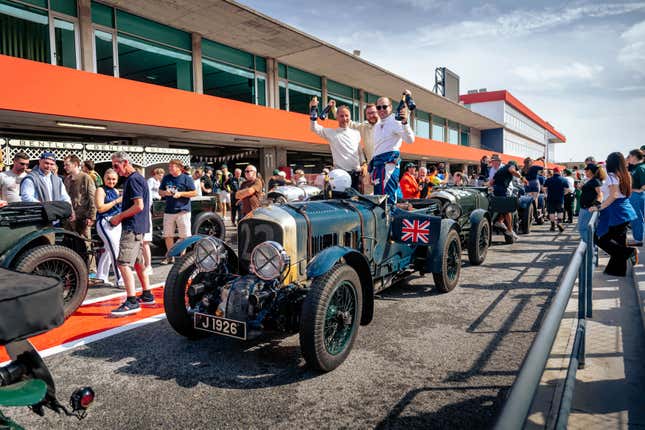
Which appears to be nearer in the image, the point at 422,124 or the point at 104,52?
the point at 104,52

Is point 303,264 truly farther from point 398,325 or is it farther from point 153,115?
point 153,115

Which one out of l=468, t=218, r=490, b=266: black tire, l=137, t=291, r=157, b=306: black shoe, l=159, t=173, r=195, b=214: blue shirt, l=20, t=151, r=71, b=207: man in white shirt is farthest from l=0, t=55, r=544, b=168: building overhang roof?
l=468, t=218, r=490, b=266: black tire

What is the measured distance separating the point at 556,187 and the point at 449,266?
22.6 feet

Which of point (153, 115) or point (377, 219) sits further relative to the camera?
point (153, 115)

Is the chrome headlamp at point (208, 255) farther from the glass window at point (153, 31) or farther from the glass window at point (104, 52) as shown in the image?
the glass window at point (153, 31)

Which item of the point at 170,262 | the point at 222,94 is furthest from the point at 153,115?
the point at 222,94

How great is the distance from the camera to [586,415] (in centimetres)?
254

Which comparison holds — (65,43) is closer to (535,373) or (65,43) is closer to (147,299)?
(147,299)

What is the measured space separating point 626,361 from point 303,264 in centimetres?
261

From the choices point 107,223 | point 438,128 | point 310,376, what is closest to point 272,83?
point 107,223

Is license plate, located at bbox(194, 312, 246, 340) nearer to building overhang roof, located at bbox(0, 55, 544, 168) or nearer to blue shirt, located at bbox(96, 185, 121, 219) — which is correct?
blue shirt, located at bbox(96, 185, 121, 219)

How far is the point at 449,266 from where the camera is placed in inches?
215

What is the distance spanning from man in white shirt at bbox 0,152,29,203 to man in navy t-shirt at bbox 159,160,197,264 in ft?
6.40

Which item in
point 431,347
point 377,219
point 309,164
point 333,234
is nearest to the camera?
point 431,347
